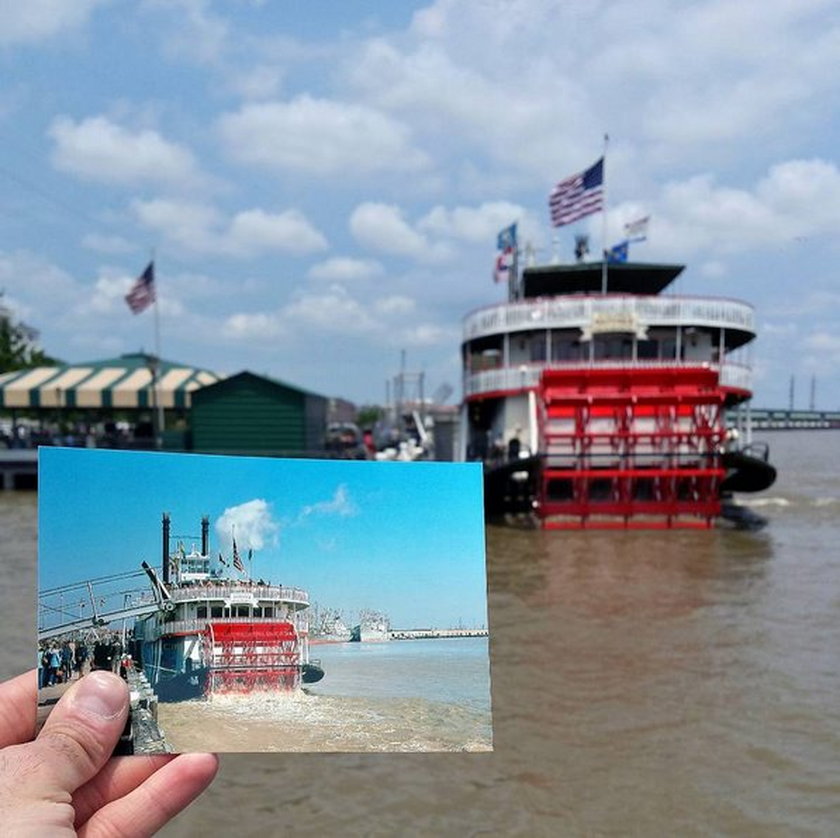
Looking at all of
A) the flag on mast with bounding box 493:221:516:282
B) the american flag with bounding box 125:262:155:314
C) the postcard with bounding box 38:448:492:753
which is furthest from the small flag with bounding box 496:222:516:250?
the postcard with bounding box 38:448:492:753

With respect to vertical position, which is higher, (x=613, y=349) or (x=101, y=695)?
(x=613, y=349)

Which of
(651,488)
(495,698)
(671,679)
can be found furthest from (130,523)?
(651,488)

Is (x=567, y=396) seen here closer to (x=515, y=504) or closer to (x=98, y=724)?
(x=515, y=504)

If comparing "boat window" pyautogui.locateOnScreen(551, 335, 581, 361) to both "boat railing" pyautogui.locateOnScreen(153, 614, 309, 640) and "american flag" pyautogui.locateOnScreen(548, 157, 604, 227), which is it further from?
"boat railing" pyautogui.locateOnScreen(153, 614, 309, 640)

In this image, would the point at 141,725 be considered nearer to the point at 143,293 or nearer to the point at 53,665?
the point at 53,665

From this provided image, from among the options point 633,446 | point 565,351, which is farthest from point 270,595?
point 565,351
